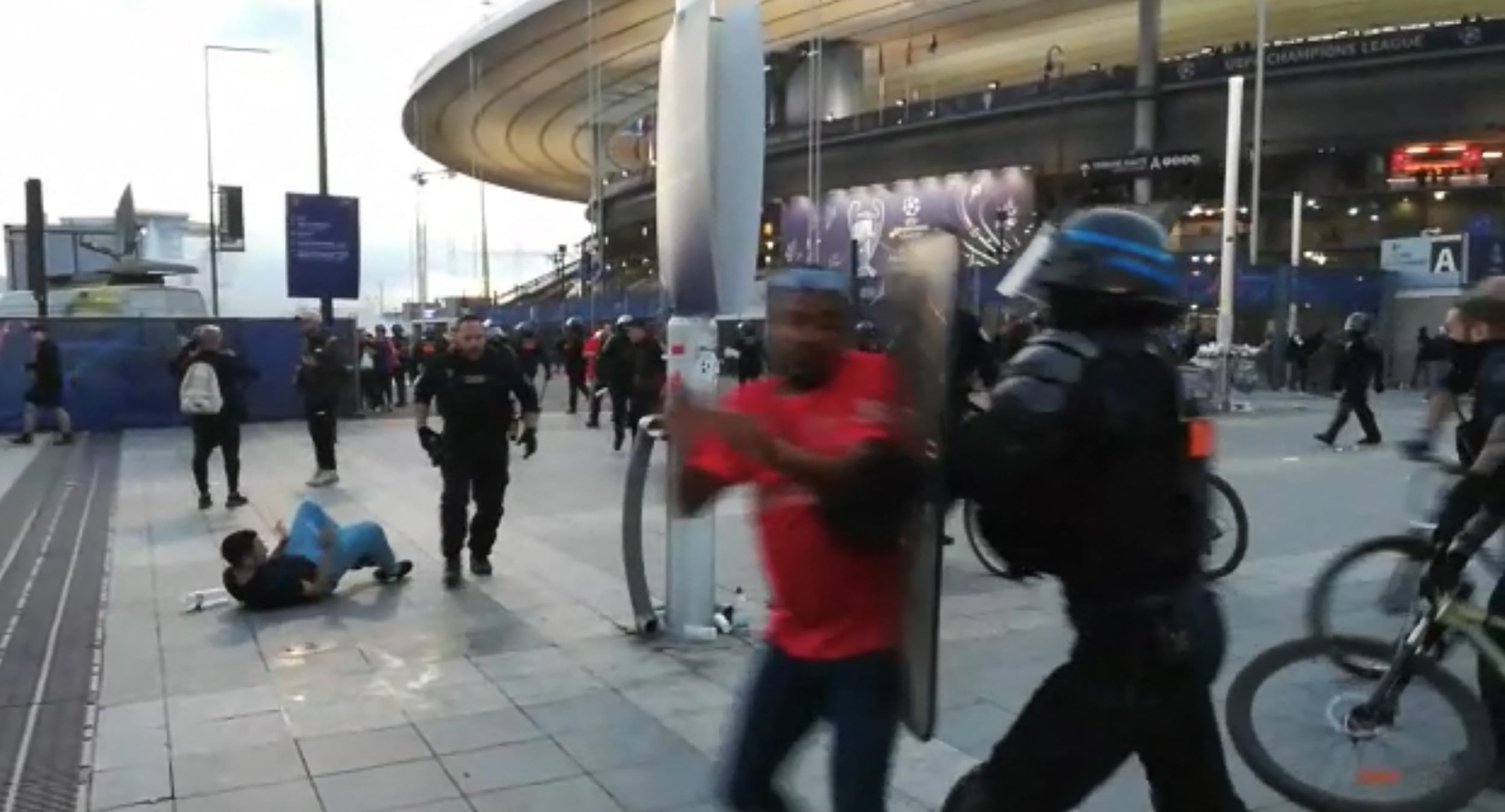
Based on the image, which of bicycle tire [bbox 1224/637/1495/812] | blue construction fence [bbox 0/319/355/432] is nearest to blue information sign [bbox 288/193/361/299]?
blue construction fence [bbox 0/319/355/432]

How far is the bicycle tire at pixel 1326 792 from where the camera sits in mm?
3922

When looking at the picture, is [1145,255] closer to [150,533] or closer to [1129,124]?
[150,533]

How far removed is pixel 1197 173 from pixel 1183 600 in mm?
41084

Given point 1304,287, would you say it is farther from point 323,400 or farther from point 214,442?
point 214,442

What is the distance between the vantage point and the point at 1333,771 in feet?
13.3

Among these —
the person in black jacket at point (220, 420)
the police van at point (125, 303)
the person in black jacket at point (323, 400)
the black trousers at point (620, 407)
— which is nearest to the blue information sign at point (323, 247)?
the police van at point (125, 303)

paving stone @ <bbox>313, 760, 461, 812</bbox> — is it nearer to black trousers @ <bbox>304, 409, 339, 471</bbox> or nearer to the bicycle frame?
the bicycle frame

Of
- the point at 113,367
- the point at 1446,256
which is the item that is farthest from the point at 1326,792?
the point at 1446,256

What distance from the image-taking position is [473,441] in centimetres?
801

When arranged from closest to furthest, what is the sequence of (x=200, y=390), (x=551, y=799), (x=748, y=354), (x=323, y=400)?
1. (x=551, y=799)
2. (x=200, y=390)
3. (x=323, y=400)
4. (x=748, y=354)

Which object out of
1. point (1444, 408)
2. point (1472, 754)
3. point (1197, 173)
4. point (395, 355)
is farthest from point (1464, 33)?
point (1472, 754)

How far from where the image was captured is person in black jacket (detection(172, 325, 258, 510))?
1117 cm

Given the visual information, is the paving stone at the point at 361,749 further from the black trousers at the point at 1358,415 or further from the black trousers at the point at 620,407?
the black trousers at the point at 1358,415

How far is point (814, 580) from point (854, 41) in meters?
49.8
